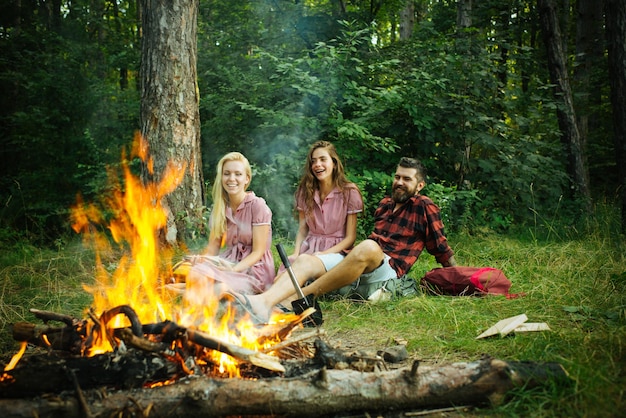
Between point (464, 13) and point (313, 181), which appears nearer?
point (313, 181)

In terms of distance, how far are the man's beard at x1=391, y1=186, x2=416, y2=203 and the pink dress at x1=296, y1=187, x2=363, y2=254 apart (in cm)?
33

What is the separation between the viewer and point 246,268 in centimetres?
413

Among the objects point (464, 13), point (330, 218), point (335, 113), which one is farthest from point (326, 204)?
point (464, 13)

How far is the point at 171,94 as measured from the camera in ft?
17.8

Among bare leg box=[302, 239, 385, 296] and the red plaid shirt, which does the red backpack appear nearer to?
the red plaid shirt

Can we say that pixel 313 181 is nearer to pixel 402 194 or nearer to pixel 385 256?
pixel 402 194

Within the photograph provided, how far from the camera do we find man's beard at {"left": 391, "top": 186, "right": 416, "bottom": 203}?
4402mm

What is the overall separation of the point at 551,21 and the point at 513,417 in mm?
7984

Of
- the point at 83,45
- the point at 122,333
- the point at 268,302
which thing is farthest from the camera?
the point at 83,45

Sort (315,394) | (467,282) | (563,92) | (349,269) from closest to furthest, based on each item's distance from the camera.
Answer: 1. (315,394)
2. (349,269)
3. (467,282)
4. (563,92)

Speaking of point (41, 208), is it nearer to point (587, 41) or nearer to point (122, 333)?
point (122, 333)

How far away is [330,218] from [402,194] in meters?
0.72

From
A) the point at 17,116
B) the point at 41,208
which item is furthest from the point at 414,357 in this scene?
the point at 17,116

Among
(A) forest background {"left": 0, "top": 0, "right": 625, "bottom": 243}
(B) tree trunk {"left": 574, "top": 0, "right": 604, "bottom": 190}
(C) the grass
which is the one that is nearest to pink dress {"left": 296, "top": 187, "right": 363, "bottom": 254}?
(C) the grass
